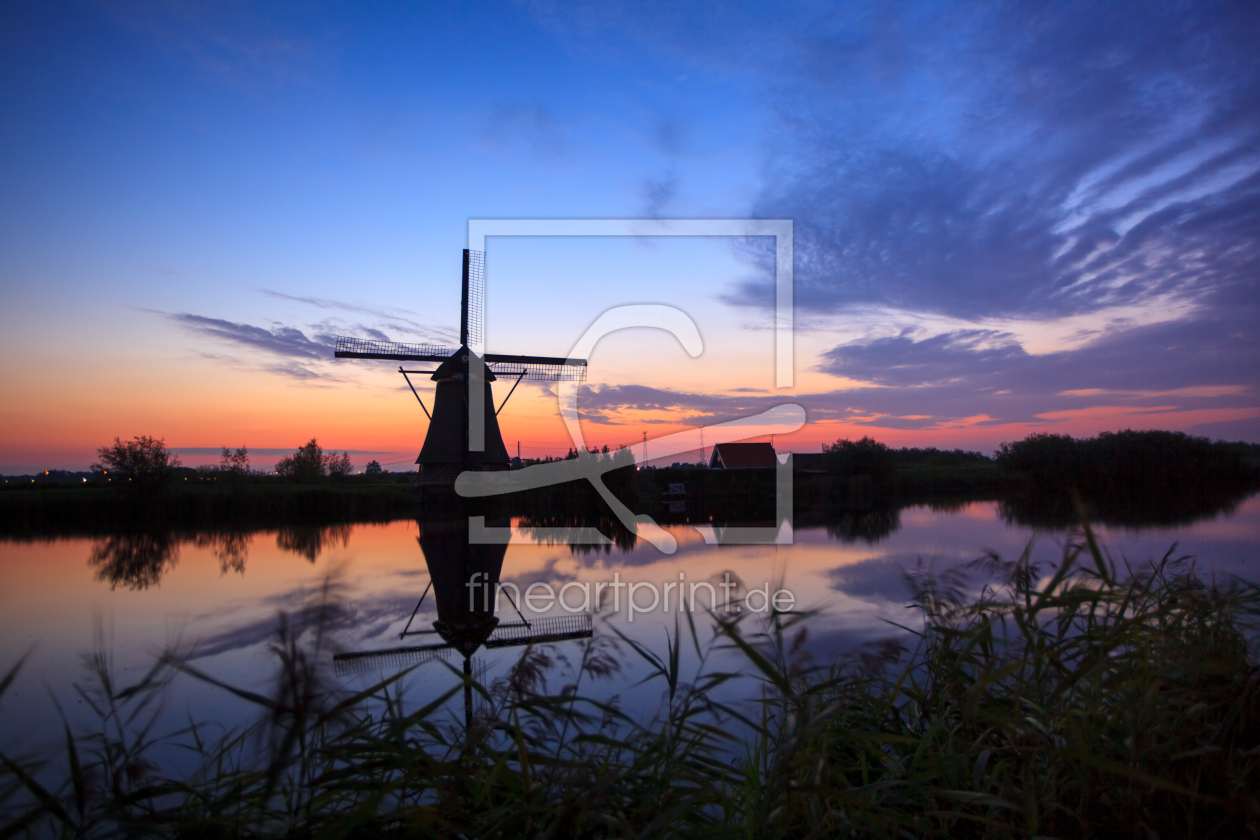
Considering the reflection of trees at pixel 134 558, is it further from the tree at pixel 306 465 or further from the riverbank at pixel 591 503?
the tree at pixel 306 465

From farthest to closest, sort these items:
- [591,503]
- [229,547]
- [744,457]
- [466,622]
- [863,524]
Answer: [744,457]
[591,503]
[863,524]
[229,547]
[466,622]

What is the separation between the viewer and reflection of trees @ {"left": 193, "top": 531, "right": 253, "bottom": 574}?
10428 mm

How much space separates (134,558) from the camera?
37.0ft

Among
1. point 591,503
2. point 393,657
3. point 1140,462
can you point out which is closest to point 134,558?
point 393,657

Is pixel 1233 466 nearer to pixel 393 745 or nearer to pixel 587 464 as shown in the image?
pixel 587 464

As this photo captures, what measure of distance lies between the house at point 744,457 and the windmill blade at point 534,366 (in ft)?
40.8

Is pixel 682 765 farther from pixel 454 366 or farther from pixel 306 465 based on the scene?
pixel 306 465

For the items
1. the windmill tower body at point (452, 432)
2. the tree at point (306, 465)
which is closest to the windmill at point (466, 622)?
the windmill tower body at point (452, 432)

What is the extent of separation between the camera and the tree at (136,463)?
1883 centimetres

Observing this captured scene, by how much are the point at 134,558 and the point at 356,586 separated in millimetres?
5812

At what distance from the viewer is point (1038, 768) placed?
2.13 m

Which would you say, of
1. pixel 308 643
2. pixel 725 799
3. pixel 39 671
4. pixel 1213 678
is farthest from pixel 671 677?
pixel 39 671

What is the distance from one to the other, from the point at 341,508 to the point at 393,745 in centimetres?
2065

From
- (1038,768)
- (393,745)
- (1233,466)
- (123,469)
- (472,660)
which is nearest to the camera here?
(393,745)
